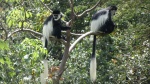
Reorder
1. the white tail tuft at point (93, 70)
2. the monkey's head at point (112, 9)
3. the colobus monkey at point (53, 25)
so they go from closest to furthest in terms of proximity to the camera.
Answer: the white tail tuft at point (93, 70) < the colobus monkey at point (53, 25) < the monkey's head at point (112, 9)

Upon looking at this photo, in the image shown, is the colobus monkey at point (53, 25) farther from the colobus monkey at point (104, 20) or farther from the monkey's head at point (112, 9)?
the monkey's head at point (112, 9)

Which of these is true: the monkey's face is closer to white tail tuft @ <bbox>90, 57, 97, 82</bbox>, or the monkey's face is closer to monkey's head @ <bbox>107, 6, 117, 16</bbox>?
monkey's head @ <bbox>107, 6, 117, 16</bbox>

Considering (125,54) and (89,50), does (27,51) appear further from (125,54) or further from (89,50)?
(125,54)

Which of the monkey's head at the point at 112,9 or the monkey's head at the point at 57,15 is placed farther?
the monkey's head at the point at 112,9

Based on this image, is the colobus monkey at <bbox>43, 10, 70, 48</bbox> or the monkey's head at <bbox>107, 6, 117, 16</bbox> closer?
the colobus monkey at <bbox>43, 10, 70, 48</bbox>

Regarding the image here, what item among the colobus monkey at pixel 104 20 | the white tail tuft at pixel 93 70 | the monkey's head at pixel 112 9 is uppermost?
the monkey's head at pixel 112 9

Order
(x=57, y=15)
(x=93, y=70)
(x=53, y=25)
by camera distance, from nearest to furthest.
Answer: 1. (x=93, y=70)
2. (x=57, y=15)
3. (x=53, y=25)

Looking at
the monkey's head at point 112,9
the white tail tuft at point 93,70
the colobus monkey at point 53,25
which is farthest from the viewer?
the monkey's head at point 112,9

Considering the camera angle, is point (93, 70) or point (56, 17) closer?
point (93, 70)

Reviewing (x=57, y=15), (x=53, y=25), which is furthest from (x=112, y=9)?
(x=53, y=25)

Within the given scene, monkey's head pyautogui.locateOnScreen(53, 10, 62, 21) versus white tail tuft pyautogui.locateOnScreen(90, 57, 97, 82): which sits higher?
monkey's head pyautogui.locateOnScreen(53, 10, 62, 21)

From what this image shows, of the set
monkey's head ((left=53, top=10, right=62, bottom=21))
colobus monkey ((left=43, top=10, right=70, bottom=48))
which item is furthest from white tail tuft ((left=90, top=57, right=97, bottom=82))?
monkey's head ((left=53, top=10, right=62, bottom=21))

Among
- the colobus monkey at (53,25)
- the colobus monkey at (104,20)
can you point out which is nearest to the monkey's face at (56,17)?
the colobus monkey at (53,25)

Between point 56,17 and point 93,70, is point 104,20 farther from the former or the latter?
point 93,70
